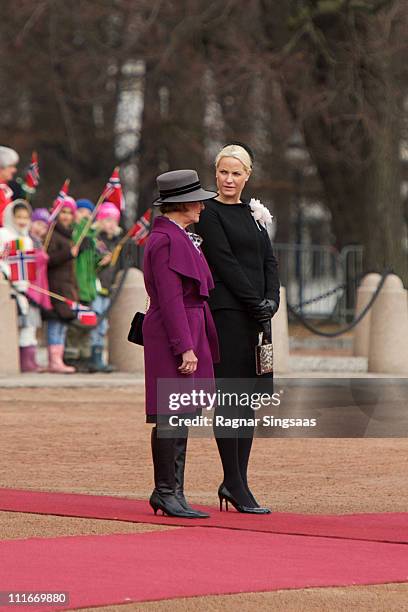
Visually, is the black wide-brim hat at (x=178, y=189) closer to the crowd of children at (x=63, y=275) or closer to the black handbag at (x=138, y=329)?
Answer: the black handbag at (x=138, y=329)

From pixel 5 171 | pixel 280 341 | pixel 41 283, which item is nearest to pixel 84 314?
pixel 41 283

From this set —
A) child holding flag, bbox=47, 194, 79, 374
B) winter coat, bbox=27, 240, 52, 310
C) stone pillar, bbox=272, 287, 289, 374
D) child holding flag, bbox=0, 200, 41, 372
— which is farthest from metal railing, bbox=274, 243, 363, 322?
child holding flag, bbox=0, 200, 41, 372

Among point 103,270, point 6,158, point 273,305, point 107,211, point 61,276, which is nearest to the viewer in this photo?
point 273,305

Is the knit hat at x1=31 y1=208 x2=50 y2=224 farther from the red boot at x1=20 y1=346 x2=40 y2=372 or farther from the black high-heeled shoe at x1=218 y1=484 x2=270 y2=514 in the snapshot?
the black high-heeled shoe at x1=218 y1=484 x2=270 y2=514

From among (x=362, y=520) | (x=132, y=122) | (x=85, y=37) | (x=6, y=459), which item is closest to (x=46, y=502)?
(x=362, y=520)

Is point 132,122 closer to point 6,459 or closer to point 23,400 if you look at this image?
point 23,400

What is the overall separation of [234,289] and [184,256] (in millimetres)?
438

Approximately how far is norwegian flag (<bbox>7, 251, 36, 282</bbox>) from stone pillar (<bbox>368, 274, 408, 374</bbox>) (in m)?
4.05

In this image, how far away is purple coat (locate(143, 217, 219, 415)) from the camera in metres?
8.90

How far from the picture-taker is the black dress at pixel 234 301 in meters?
9.30

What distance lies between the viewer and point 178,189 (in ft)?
29.7

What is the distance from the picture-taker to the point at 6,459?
1194cm

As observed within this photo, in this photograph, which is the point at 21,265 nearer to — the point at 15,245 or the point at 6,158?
the point at 15,245

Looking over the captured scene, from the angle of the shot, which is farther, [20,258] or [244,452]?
[20,258]
